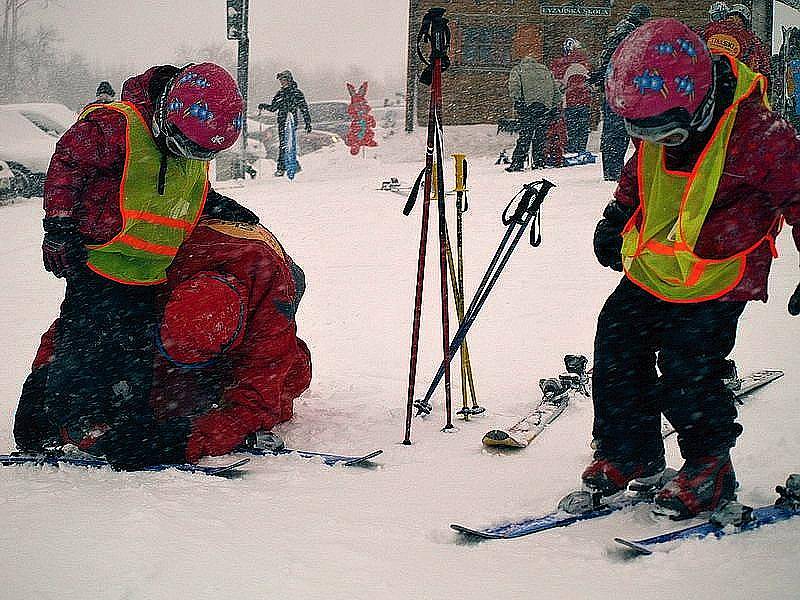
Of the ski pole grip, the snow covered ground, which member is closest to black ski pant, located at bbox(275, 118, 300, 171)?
the snow covered ground

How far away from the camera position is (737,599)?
1.98 m

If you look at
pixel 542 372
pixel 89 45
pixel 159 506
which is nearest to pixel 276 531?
pixel 159 506

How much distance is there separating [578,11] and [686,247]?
46.2 ft

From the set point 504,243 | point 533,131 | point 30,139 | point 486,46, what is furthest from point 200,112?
point 486,46

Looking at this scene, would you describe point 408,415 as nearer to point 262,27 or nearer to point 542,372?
point 542,372

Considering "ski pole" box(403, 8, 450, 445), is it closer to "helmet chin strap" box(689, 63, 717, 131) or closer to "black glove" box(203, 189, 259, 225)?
"black glove" box(203, 189, 259, 225)

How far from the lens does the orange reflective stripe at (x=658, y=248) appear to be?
2.47 m

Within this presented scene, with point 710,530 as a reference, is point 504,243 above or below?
above

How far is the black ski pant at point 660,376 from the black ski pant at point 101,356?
65.1 inches

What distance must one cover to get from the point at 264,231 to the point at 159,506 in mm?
1306

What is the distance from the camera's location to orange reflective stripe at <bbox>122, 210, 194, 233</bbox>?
10.3ft

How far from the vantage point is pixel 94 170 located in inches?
121

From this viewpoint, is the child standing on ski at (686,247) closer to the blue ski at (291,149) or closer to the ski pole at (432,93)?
the ski pole at (432,93)

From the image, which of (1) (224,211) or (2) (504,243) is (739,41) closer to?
(2) (504,243)
